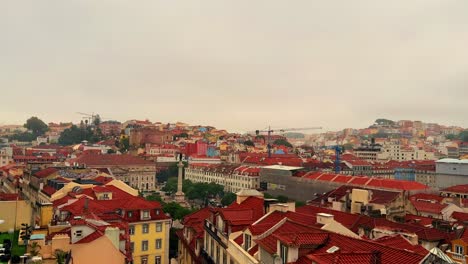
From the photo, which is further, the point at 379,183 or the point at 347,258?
the point at 379,183

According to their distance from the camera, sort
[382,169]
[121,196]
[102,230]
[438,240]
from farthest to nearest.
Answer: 1. [382,169]
2. [121,196]
3. [438,240]
4. [102,230]

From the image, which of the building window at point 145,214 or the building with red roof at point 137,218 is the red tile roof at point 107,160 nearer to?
the building with red roof at point 137,218

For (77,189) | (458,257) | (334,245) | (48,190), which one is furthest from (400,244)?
(48,190)

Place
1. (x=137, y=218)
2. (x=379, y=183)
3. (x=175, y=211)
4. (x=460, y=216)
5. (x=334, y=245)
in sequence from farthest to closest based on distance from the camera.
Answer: (x=379, y=183) → (x=175, y=211) → (x=460, y=216) → (x=137, y=218) → (x=334, y=245)

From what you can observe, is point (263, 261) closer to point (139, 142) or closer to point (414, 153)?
point (139, 142)

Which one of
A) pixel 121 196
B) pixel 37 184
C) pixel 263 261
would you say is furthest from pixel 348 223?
pixel 37 184

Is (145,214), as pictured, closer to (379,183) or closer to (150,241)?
(150,241)

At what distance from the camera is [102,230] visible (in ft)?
78.8

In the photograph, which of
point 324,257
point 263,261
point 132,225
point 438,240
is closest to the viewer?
point 324,257

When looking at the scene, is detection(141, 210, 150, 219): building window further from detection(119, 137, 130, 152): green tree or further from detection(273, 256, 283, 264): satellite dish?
detection(119, 137, 130, 152): green tree

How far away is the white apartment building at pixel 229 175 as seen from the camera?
102 m

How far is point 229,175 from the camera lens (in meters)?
108

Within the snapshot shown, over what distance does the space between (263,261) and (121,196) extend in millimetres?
27510

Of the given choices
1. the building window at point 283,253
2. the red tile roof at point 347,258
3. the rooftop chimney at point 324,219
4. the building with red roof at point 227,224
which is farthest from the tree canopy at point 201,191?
the red tile roof at point 347,258
